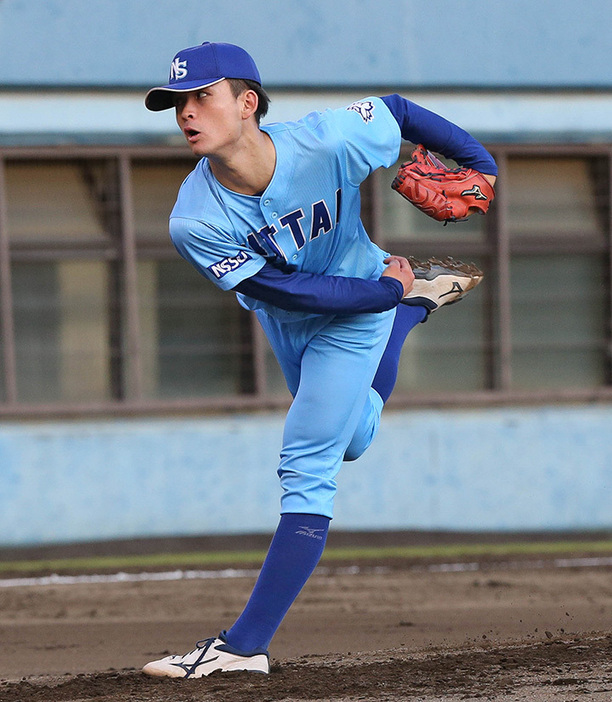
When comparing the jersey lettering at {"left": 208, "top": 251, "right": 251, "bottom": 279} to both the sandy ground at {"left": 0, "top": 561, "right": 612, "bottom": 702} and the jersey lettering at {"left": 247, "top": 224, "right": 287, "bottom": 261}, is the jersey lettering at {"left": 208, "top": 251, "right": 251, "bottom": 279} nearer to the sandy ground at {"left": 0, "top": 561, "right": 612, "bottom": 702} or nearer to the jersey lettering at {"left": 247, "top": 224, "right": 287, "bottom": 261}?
the jersey lettering at {"left": 247, "top": 224, "right": 287, "bottom": 261}

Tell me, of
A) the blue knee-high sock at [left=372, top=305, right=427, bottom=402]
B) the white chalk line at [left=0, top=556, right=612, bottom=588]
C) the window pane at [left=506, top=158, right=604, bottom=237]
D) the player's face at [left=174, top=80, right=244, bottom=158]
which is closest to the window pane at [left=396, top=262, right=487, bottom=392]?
the window pane at [left=506, top=158, right=604, bottom=237]

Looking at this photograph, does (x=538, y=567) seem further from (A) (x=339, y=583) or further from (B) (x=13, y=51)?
(B) (x=13, y=51)

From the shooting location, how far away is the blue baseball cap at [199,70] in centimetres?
390

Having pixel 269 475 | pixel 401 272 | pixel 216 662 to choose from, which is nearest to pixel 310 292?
pixel 401 272

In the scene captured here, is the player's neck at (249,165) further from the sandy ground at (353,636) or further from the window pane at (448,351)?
the window pane at (448,351)

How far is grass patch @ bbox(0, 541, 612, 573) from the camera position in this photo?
8312mm

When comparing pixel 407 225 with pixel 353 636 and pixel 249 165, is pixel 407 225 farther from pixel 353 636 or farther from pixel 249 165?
pixel 249 165

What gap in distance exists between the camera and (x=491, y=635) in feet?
18.5

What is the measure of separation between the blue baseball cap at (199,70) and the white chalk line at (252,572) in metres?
4.43

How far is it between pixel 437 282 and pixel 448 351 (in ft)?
14.2

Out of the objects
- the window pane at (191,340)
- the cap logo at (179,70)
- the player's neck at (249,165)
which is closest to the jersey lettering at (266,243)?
the player's neck at (249,165)

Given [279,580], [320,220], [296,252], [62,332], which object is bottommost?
[279,580]

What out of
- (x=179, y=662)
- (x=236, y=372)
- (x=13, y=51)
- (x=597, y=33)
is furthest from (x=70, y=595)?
(x=597, y=33)

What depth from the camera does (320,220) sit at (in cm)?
419
